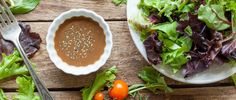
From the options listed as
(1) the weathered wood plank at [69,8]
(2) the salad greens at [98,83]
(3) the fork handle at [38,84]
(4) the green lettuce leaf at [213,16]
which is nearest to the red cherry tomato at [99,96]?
(2) the salad greens at [98,83]

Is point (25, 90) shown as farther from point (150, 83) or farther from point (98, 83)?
point (150, 83)

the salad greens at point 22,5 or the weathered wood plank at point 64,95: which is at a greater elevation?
the salad greens at point 22,5

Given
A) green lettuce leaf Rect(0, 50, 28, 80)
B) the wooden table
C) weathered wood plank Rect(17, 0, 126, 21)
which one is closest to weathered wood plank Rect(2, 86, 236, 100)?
the wooden table

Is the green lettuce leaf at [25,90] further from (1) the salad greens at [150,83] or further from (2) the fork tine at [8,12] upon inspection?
(1) the salad greens at [150,83]

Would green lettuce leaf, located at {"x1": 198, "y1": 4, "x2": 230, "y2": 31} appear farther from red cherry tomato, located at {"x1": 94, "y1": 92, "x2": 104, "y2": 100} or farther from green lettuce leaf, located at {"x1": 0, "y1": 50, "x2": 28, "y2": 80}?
green lettuce leaf, located at {"x1": 0, "y1": 50, "x2": 28, "y2": 80}

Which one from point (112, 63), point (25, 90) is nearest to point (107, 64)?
point (112, 63)

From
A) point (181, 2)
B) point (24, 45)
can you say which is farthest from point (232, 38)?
point (24, 45)
